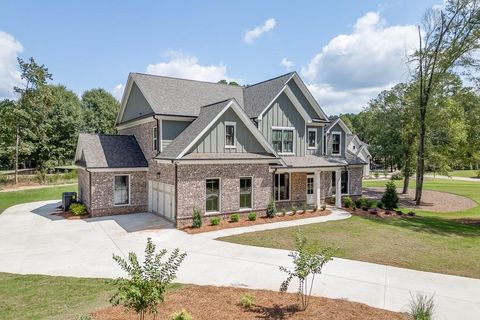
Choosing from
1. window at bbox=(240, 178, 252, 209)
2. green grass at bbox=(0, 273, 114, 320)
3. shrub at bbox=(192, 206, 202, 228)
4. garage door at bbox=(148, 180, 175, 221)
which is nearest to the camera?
green grass at bbox=(0, 273, 114, 320)

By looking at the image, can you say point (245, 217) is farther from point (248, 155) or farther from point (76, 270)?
point (76, 270)

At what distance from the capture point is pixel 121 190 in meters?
20.6

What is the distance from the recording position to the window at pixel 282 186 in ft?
72.3

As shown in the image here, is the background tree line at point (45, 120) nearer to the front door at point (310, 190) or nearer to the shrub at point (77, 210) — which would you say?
the shrub at point (77, 210)

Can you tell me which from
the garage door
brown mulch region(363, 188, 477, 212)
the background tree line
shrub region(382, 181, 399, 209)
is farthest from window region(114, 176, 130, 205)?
the background tree line

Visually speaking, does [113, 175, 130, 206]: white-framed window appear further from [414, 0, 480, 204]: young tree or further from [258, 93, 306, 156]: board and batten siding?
[414, 0, 480, 204]: young tree

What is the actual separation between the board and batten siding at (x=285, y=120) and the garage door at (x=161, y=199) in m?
7.47

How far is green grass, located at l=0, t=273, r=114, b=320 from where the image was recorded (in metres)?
7.62

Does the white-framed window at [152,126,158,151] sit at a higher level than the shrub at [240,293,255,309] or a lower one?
higher

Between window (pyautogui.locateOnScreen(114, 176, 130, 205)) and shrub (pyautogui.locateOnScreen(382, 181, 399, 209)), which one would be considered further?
shrub (pyautogui.locateOnScreen(382, 181, 399, 209))

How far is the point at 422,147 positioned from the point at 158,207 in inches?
895

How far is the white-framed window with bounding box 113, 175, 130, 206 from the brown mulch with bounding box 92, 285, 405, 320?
42.9ft

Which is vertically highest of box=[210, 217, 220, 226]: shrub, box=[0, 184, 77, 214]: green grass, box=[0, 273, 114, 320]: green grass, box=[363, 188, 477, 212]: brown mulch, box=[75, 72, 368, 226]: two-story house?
box=[75, 72, 368, 226]: two-story house

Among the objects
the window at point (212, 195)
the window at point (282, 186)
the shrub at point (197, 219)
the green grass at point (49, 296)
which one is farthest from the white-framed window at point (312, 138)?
the green grass at point (49, 296)
